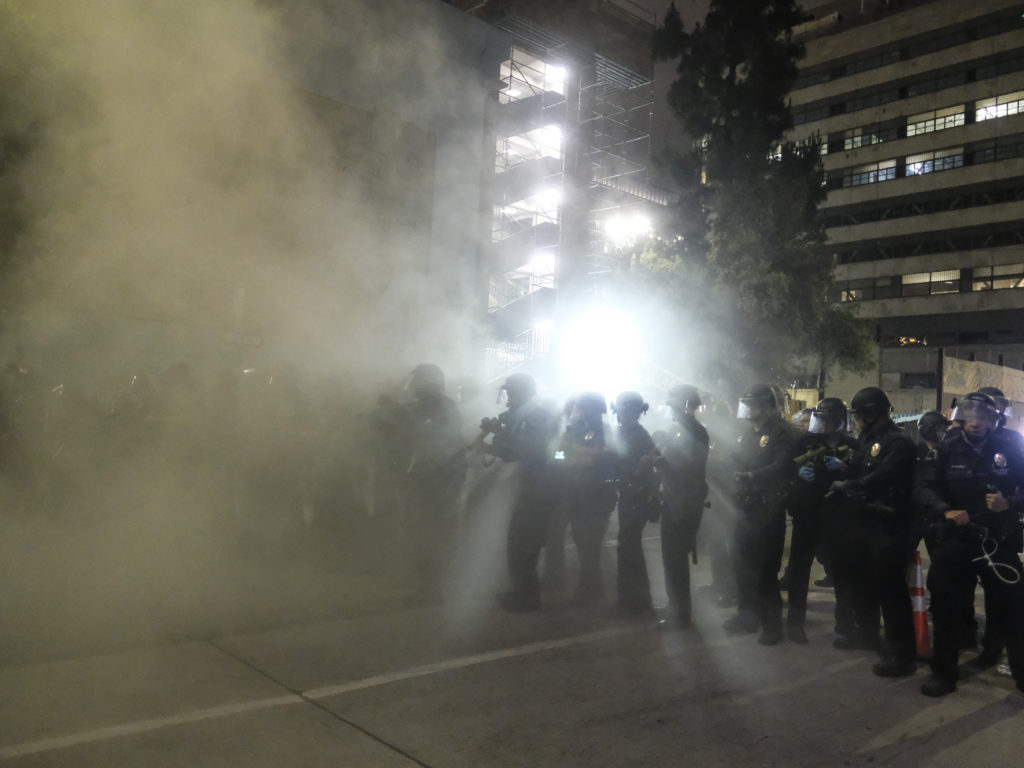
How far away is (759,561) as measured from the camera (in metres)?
4.02

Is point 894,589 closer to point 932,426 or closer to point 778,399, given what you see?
point 778,399

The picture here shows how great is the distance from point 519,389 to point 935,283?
33.6m

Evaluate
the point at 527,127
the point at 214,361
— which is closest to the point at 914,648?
the point at 214,361

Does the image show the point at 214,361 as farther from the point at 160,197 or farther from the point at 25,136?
the point at 25,136

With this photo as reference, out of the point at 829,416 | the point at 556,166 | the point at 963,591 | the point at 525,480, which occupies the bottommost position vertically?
the point at 963,591

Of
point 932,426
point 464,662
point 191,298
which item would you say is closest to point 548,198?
point 932,426

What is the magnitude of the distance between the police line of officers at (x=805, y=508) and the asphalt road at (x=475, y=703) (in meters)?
0.28

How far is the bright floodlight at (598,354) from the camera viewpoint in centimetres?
1132

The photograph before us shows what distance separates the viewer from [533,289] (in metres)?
16.4

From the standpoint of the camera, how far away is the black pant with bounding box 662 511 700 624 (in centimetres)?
404

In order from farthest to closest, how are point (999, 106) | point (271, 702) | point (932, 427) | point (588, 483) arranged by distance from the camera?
point (999, 106) → point (932, 427) → point (588, 483) → point (271, 702)

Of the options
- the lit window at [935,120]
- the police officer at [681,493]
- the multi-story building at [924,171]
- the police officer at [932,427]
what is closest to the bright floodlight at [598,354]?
the police officer at [932,427]

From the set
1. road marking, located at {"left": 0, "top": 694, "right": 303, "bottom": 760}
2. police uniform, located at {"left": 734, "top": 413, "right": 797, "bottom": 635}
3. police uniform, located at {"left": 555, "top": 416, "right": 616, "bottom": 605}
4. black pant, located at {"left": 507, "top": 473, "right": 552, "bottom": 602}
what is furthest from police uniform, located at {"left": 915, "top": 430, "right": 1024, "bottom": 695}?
road marking, located at {"left": 0, "top": 694, "right": 303, "bottom": 760}

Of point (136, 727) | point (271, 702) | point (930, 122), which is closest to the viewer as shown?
point (136, 727)
